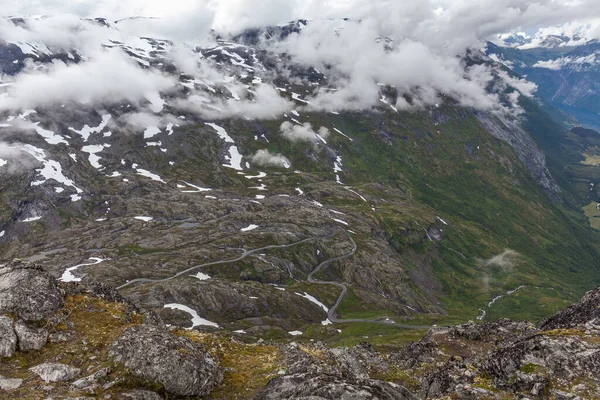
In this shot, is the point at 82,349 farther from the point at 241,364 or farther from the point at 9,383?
the point at 241,364

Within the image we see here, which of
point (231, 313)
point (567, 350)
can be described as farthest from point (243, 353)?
point (231, 313)

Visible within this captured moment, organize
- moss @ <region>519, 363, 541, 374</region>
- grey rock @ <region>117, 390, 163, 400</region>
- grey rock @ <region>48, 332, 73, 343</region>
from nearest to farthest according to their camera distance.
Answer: grey rock @ <region>117, 390, 163, 400</region> < moss @ <region>519, 363, 541, 374</region> < grey rock @ <region>48, 332, 73, 343</region>

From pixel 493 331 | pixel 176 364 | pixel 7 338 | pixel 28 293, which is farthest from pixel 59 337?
pixel 493 331

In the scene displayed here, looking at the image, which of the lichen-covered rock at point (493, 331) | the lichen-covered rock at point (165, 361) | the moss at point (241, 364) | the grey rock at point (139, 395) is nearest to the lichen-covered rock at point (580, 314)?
the lichen-covered rock at point (493, 331)

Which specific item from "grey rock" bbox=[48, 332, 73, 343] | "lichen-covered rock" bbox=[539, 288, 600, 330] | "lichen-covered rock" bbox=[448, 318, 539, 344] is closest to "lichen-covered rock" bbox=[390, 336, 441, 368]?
"lichen-covered rock" bbox=[448, 318, 539, 344]

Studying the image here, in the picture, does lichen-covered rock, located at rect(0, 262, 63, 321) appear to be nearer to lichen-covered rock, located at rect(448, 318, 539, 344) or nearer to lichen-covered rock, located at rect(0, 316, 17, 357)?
lichen-covered rock, located at rect(0, 316, 17, 357)

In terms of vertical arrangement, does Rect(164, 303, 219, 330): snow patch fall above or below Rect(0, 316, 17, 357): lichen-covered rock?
below

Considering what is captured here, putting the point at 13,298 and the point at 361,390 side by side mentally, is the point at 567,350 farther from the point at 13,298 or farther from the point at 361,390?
the point at 13,298
